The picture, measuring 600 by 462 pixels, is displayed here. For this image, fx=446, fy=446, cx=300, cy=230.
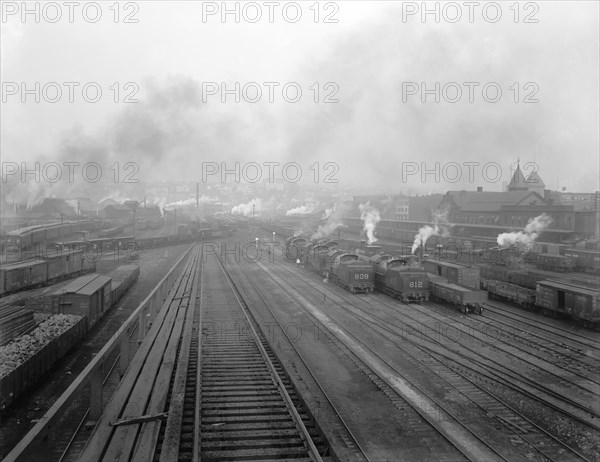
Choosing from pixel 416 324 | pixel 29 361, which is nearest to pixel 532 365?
pixel 416 324

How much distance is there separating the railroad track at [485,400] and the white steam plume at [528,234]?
91.7 feet

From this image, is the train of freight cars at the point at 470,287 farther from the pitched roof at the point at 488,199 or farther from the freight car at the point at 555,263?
the pitched roof at the point at 488,199

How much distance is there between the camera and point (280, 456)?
836 cm

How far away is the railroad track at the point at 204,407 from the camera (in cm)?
834

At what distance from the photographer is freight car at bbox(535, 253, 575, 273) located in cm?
3397

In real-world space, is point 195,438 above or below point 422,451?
above

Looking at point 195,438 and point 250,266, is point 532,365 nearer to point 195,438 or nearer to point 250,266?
point 195,438

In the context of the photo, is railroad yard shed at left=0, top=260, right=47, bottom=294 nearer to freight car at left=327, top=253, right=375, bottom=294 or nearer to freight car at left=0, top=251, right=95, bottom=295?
freight car at left=0, top=251, right=95, bottom=295

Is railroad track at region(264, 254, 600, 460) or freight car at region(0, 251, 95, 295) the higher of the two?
freight car at region(0, 251, 95, 295)

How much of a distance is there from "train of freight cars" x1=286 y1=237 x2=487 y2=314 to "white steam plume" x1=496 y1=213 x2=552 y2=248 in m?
17.1

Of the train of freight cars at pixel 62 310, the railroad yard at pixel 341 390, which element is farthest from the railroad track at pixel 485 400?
the train of freight cars at pixel 62 310

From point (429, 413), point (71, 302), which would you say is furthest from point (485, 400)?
point (71, 302)

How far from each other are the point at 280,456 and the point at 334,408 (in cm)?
287

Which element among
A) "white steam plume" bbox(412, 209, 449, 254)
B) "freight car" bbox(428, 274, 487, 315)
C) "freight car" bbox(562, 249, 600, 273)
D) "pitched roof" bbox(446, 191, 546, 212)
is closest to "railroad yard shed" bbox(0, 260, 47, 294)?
"freight car" bbox(428, 274, 487, 315)
